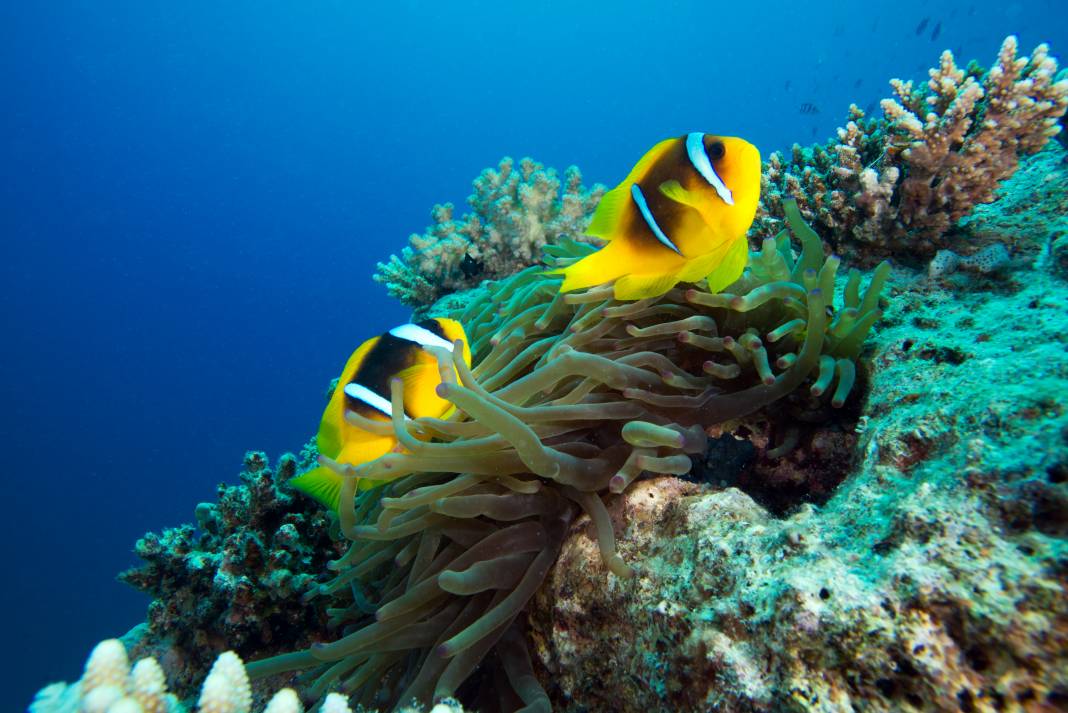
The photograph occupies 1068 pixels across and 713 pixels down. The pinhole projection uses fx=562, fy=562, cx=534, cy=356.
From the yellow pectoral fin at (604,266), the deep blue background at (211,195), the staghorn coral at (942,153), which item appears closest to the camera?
the yellow pectoral fin at (604,266)

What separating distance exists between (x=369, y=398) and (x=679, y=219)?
1.21m

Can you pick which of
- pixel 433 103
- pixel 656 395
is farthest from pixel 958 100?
pixel 433 103

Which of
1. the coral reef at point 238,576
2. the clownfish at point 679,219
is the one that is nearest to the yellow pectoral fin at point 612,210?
the clownfish at point 679,219

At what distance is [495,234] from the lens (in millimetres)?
4555

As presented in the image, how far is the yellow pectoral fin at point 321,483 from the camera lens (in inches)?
77.7

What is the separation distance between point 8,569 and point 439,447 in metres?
45.5

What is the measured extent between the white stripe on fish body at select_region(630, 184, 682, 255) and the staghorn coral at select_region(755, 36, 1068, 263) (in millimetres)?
1387

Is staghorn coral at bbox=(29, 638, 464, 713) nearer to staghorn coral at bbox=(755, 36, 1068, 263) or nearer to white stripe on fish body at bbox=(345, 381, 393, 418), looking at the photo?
white stripe on fish body at bbox=(345, 381, 393, 418)

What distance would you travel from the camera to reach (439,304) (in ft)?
14.2

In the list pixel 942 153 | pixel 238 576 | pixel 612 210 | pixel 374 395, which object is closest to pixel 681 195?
pixel 612 210

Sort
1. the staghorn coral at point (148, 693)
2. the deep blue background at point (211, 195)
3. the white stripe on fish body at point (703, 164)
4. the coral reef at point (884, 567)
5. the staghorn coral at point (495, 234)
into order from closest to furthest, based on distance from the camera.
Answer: the coral reef at point (884, 567) → the staghorn coral at point (148, 693) → the white stripe on fish body at point (703, 164) → the staghorn coral at point (495, 234) → the deep blue background at point (211, 195)

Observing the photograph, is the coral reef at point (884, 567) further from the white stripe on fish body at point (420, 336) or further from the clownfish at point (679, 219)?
the white stripe on fish body at point (420, 336)

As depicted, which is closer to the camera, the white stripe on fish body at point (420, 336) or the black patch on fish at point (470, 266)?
the white stripe on fish body at point (420, 336)

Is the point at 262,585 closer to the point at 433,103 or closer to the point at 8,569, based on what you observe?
the point at 8,569
